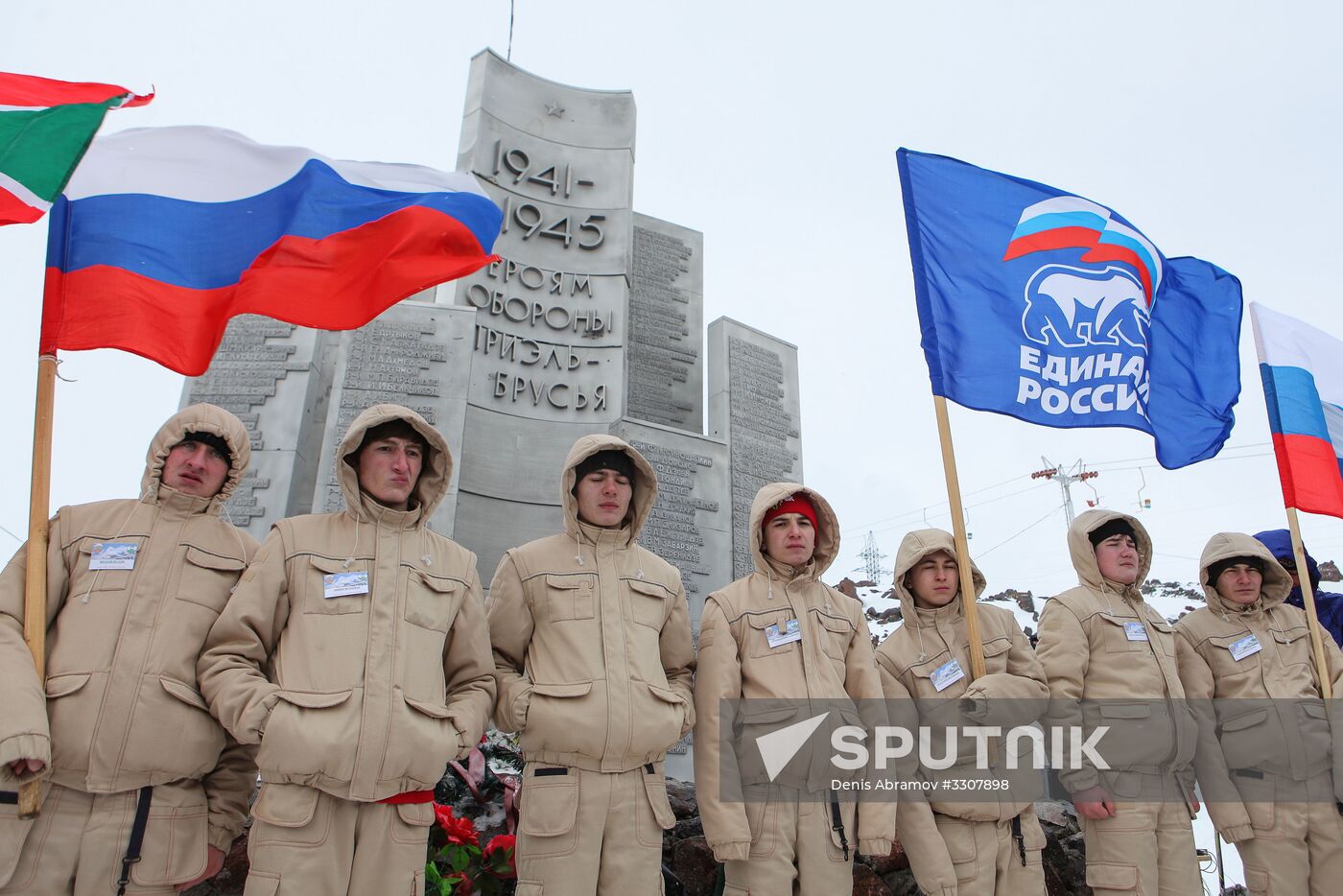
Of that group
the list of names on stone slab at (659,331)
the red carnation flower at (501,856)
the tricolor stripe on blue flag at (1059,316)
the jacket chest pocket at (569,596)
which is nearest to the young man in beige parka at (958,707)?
the tricolor stripe on blue flag at (1059,316)

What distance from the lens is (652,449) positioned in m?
8.05

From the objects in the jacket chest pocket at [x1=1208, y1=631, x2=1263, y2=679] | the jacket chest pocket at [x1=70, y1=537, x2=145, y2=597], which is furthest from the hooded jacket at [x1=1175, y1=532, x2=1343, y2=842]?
the jacket chest pocket at [x1=70, y1=537, x2=145, y2=597]

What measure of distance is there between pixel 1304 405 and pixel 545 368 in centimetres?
600

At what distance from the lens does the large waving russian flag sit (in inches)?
133

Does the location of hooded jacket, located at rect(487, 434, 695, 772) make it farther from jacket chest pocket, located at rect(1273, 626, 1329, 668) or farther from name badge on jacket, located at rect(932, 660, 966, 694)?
jacket chest pocket, located at rect(1273, 626, 1329, 668)

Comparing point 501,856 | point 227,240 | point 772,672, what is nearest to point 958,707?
point 772,672

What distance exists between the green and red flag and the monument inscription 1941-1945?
379cm

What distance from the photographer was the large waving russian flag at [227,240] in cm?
338

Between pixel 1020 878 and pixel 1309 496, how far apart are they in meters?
3.24

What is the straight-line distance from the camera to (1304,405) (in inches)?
212

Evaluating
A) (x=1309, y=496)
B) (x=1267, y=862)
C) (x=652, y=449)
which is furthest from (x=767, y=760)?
(x=652, y=449)

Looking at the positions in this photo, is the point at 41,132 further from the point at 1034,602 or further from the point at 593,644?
the point at 1034,602

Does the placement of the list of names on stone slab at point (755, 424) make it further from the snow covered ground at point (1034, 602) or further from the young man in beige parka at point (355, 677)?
the young man in beige parka at point (355, 677)

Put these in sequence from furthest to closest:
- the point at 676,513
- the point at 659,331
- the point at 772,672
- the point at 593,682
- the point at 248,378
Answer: the point at 659,331 → the point at 676,513 → the point at 248,378 → the point at 772,672 → the point at 593,682
